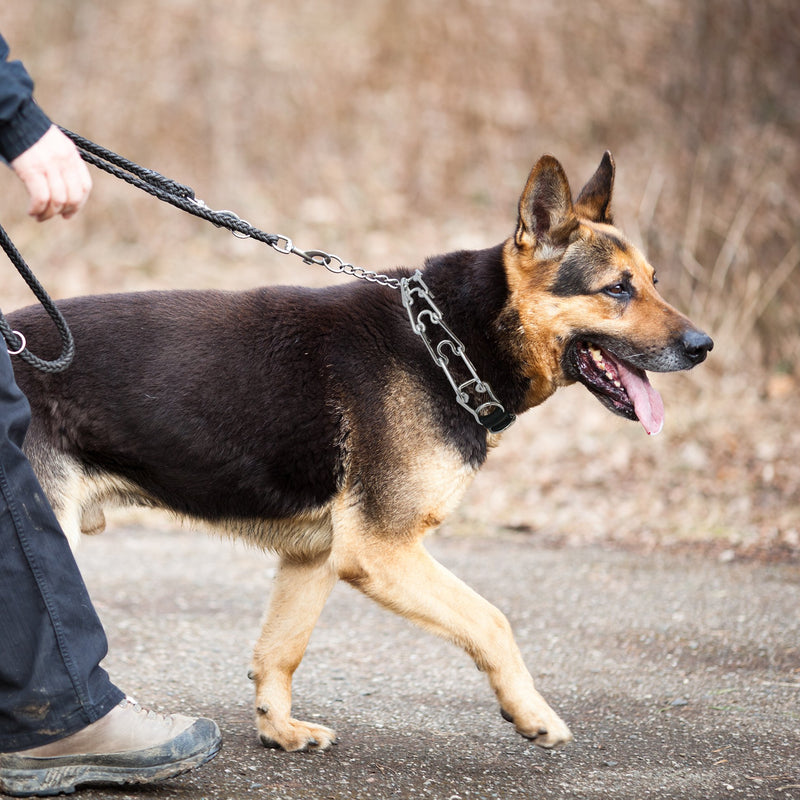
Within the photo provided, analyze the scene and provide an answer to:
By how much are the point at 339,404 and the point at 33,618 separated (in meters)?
1.40

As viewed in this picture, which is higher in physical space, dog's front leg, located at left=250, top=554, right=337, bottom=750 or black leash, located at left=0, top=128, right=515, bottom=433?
black leash, located at left=0, top=128, right=515, bottom=433

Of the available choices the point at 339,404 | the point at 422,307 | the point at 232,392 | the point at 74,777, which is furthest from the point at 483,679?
the point at 74,777

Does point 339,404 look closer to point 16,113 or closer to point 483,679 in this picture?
point 16,113

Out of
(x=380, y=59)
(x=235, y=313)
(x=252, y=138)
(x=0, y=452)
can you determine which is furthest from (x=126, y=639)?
(x=380, y=59)

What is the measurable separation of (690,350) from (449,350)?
931mm

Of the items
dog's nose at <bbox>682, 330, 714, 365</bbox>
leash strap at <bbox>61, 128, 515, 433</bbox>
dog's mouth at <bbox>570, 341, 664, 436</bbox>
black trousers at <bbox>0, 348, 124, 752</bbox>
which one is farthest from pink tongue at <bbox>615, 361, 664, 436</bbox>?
black trousers at <bbox>0, 348, 124, 752</bbox>

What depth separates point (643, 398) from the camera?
12.8 feet

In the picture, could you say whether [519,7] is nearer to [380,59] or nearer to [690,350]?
[380,59]

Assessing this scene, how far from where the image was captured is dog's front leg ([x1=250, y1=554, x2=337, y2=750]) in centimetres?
368

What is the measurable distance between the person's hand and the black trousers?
422 mm

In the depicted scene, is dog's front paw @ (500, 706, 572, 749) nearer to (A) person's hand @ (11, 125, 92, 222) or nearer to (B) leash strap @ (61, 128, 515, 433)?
(B) leash strap @ (61, 128, 515, 433)

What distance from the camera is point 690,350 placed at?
12.5 feet

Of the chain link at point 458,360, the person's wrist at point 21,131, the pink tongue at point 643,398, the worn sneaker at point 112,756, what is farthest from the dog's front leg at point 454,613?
the person's wrist at point 21,131

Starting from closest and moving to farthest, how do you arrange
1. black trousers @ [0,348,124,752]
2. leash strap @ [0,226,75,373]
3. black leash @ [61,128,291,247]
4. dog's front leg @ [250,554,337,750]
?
black trousers @ [0,348,124,752] < leash strap @ [0,226,75,373] < black leash @ [61,128,291,247] < dog's front leg @ [250,554,337,750]
